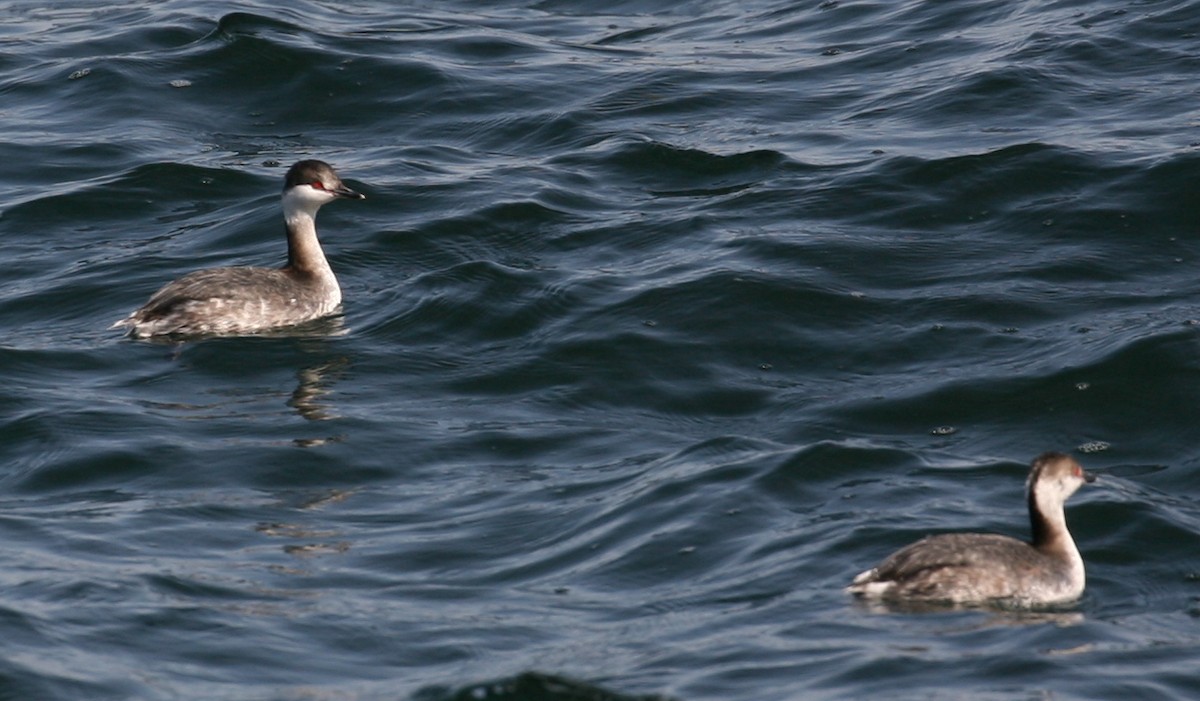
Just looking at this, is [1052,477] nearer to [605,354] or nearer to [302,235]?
[605,354]

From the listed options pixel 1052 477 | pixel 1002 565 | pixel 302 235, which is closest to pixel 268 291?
pixel 302 235

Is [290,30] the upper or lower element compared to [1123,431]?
upper

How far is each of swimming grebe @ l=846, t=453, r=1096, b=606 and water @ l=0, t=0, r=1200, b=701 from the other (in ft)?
0.42

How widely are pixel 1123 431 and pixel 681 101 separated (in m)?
8.17

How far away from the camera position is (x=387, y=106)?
20.8m

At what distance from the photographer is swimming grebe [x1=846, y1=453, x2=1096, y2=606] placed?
32.1 ft

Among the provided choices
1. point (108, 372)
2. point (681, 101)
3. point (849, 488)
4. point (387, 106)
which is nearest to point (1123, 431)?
point (849, 488)

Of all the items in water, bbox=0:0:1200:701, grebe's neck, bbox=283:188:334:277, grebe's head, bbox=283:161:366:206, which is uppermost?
grebe's head, bbox=283:161:366:206

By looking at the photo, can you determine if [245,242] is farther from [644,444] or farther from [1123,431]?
[1123,431]

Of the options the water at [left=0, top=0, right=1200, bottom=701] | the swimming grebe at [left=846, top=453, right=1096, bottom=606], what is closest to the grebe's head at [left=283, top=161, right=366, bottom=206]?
the water at [left=0, top=0, right=1200, bottom=701]

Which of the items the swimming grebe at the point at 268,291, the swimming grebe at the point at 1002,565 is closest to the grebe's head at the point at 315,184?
the swimming grebe at the point at 268,291

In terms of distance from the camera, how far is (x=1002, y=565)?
10.0 metres

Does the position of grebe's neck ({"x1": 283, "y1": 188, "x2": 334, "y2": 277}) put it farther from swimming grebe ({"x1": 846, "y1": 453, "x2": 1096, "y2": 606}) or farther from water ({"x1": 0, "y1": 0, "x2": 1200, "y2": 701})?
swimming grebe ({"x1": 846, "y1": 453, "x2": 1096, "y2": 606})

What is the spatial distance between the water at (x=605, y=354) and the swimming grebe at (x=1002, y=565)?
129mm
